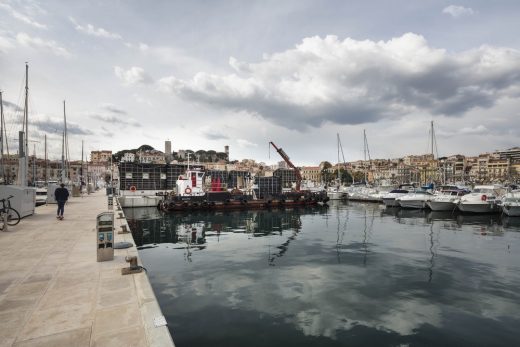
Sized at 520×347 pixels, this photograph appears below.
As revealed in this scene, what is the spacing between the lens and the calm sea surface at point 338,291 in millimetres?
7004

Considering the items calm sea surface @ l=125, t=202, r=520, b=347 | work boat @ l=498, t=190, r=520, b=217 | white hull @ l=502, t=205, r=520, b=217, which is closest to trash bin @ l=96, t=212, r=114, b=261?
calm sea surface @ l=125, t=202, r=520, b=347

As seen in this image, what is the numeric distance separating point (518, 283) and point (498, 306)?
3378mm

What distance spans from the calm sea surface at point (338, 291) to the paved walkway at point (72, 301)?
173 cm

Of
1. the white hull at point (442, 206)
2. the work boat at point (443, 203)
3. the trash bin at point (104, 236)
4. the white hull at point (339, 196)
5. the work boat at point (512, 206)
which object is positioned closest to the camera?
the trash bin at point (104, 236)

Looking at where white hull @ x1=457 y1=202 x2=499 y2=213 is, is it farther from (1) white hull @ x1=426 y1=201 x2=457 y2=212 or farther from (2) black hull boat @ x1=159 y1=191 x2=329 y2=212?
(2) black hull boat @ x1=159 y1=191 x2=329 y2=212

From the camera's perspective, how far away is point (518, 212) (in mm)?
32719

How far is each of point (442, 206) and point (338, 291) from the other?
35827 mm

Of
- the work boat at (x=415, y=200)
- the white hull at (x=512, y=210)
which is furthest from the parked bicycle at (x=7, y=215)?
the white hull at (x=512, y=210)

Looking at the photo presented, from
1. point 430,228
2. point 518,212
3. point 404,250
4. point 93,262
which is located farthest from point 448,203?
point 93,262

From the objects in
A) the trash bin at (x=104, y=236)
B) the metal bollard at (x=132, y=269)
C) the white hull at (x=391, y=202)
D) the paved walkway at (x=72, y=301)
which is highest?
the trash bin at (x=104, y=236)

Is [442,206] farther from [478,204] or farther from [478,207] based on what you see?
[478,204]

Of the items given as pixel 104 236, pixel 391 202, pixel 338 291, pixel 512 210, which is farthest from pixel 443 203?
pixel 104 236

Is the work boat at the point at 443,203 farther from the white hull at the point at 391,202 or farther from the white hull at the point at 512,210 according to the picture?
the white hull at the point at 391,202

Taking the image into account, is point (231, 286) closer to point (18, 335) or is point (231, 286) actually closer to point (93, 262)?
point (93, 262)
